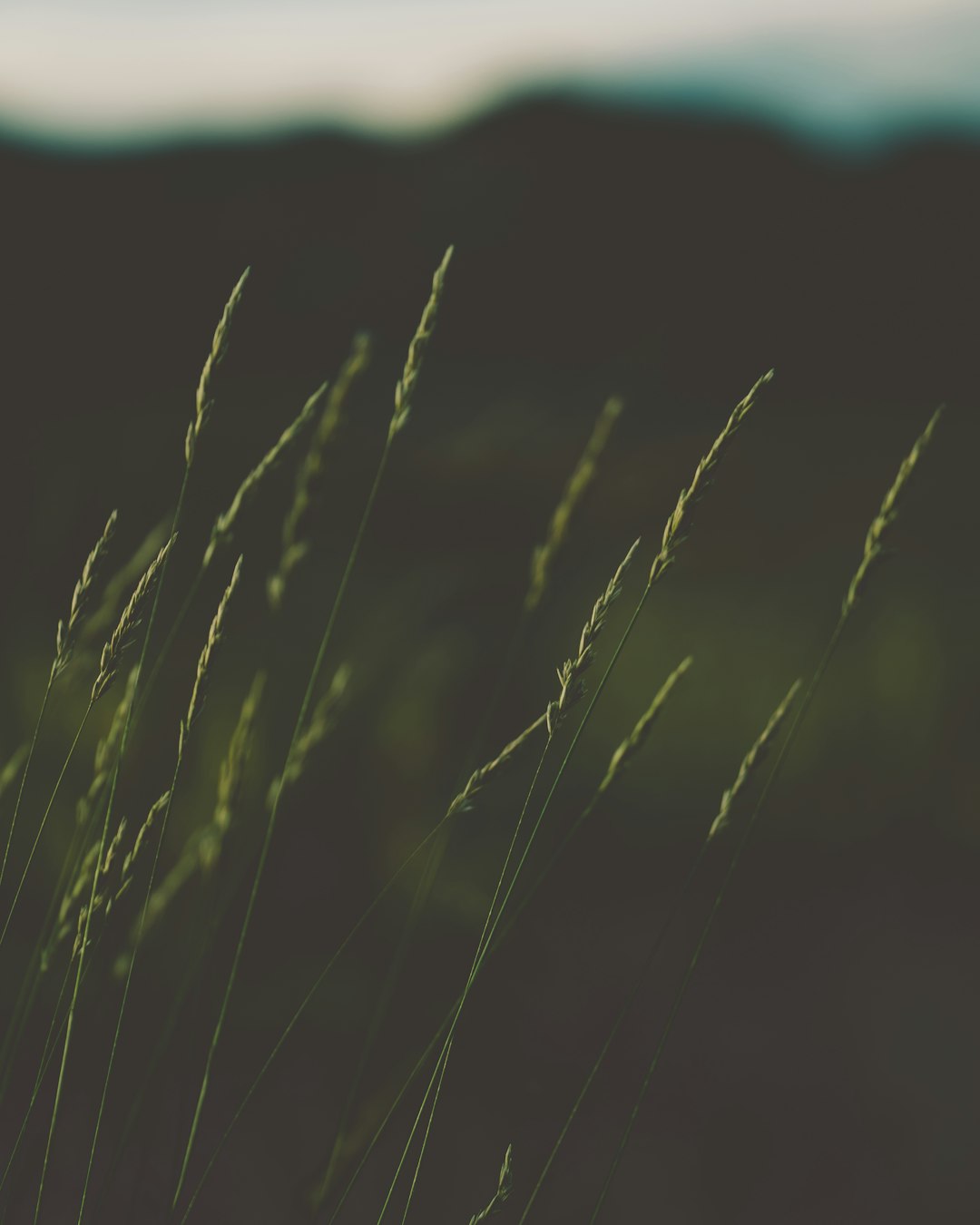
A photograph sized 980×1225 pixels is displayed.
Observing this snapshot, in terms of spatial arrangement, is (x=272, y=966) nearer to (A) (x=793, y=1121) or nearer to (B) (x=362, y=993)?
(B) (x=362, y=993)

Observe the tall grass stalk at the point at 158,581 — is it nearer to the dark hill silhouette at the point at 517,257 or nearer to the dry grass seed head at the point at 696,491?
the dry grass seed head at the point at 696,491

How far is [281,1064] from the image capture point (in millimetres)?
2963

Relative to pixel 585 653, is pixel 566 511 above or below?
above

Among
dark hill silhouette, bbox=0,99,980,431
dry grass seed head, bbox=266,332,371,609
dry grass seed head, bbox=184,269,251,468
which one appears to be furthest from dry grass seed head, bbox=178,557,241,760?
dark hill silhouette, bbox=0,99,980,431

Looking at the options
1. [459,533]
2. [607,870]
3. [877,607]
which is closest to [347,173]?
Result: [459,533]

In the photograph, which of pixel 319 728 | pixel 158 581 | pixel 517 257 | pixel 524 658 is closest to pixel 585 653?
pixel 319 728

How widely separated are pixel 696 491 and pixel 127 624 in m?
0.48

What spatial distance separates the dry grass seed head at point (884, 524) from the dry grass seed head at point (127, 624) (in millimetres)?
571

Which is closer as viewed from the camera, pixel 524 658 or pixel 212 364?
pixel 212 364

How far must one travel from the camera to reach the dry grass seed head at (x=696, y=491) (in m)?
0.88

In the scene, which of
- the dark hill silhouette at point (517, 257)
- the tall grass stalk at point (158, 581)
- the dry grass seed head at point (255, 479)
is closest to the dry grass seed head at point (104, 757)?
the tall grass stalk at point (158, 581)

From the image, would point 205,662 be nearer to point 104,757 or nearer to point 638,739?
point 104,757

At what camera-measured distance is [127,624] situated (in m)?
0.89

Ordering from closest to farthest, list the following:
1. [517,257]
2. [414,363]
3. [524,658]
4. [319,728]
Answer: [319,728] < [414,363] < [524,658] < [517,257]
